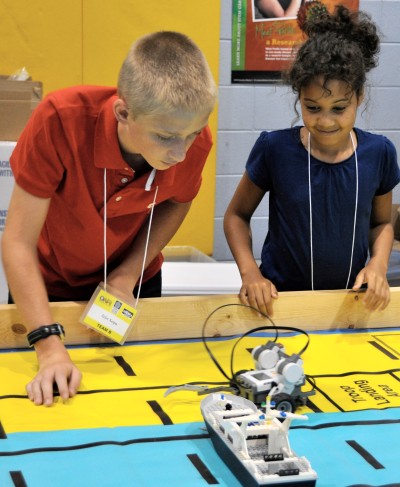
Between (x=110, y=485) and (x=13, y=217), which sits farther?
(x=13, y=217)

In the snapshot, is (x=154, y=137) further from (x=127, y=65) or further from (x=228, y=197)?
(x=228, y=197)

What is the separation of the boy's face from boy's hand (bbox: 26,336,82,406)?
13.4 inches

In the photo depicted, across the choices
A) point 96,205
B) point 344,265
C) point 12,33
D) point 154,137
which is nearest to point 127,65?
point 154,137

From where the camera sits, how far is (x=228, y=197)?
149 inches

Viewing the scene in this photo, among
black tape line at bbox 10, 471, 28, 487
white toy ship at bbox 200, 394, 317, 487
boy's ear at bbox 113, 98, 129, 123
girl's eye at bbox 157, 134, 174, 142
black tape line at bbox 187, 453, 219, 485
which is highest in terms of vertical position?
boy's ear at bbox 113, 98, 129, 123

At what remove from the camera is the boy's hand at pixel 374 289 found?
1.60 m

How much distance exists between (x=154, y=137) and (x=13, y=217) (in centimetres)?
30

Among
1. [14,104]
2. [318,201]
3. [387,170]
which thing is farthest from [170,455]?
[14,104]

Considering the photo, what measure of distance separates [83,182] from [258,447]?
569 mm

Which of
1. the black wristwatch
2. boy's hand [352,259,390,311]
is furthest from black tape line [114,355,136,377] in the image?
boy's hand [352,259,390,311]

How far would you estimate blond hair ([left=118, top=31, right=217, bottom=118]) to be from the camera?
46.0 inches

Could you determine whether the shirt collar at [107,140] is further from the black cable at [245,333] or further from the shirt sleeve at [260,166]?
the shirt sleeve at [260,166]

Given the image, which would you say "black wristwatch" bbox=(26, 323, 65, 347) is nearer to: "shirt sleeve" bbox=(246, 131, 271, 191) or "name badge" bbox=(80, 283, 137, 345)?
"name badge" bbox=(80, 283, 137, 345)

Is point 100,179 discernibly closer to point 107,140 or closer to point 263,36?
point 107,140
